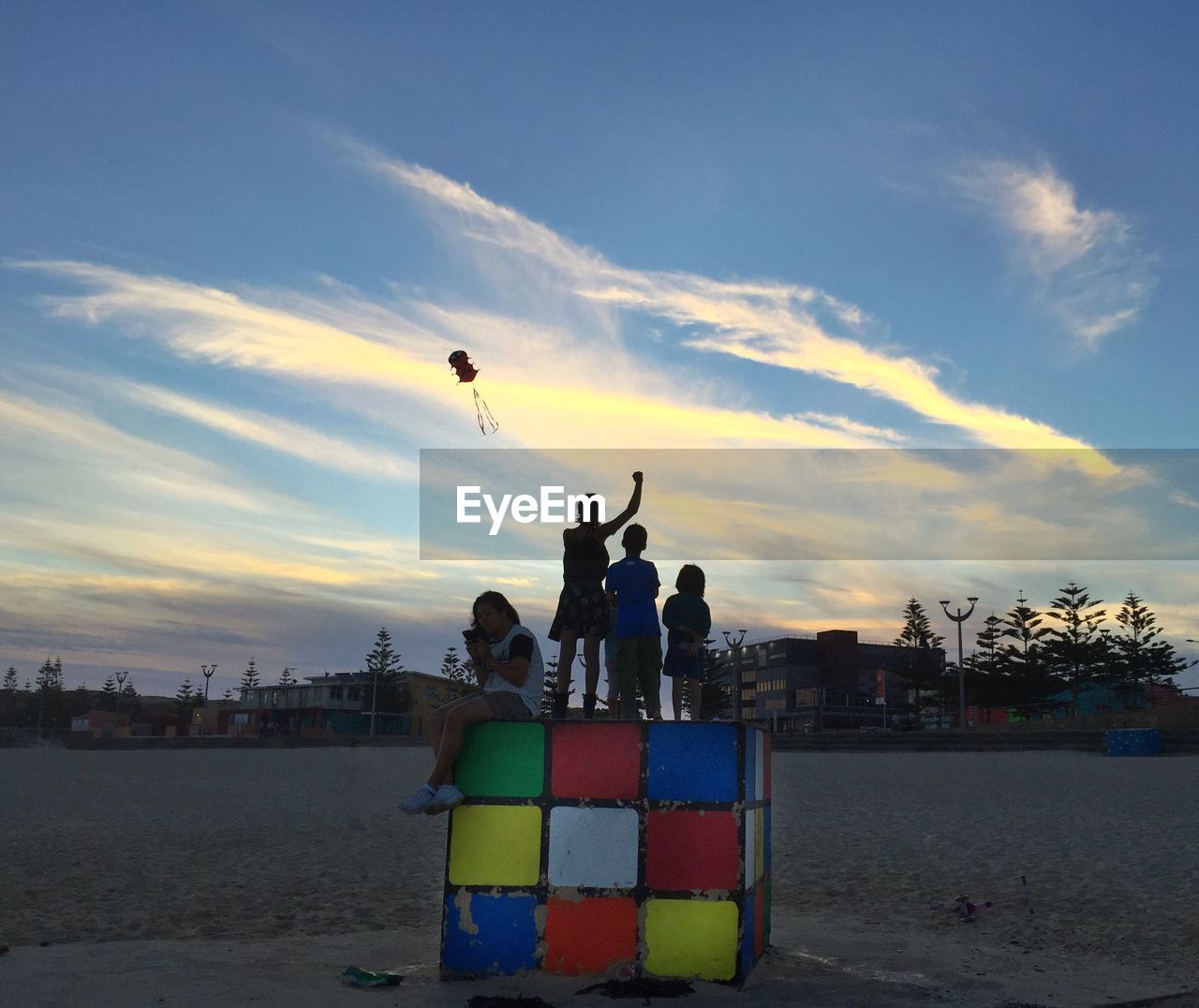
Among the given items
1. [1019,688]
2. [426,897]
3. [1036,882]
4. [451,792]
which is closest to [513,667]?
[451,792]

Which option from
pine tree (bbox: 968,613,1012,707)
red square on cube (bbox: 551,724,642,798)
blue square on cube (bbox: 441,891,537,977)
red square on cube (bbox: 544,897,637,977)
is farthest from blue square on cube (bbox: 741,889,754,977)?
pine tree (bbox: 968,613,1012,707)

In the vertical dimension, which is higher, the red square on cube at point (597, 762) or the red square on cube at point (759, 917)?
the red square on cube at point (597, 762)

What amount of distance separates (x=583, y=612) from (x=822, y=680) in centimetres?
11460

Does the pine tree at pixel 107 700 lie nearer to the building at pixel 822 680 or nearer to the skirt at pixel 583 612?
the building at pixel 822 680

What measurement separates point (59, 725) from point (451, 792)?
130980 mm

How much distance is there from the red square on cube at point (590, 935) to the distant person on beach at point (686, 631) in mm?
2267

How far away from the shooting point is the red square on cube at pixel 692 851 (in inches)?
185

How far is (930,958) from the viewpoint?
541 cm

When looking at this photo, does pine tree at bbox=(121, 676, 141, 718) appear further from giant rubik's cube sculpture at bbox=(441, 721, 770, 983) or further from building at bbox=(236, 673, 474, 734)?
giant rubik's cube sculpture at bbox=(441, 721, 770, 983)

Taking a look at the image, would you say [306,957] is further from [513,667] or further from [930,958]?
[930,958]

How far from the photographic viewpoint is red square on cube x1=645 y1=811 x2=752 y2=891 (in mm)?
4703

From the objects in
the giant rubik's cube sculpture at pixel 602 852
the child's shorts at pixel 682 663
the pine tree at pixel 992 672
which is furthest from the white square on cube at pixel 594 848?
the pine tree at pixel 992 672

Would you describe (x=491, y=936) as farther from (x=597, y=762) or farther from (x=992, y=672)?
(x=992, y=672)

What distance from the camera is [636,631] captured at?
6.84m
